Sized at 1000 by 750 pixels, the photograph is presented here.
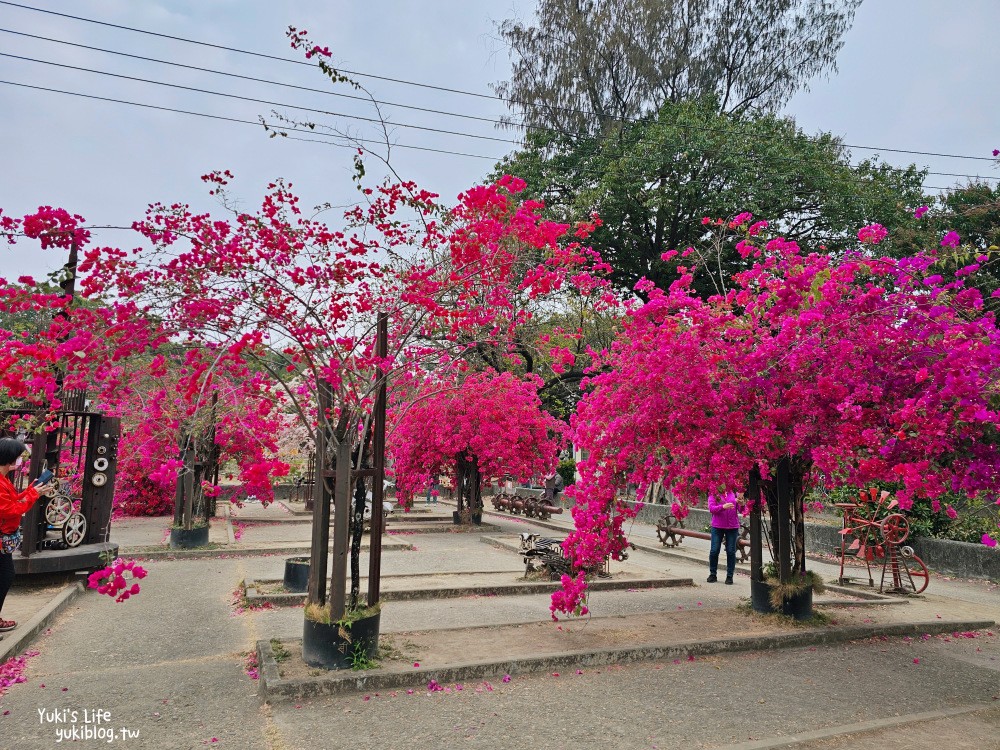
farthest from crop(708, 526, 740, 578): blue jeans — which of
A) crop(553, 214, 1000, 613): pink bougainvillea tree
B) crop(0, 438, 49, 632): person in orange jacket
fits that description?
crop(0, 438, 49, 632): person in orange jacket

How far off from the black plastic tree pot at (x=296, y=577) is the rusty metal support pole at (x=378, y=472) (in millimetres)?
3153

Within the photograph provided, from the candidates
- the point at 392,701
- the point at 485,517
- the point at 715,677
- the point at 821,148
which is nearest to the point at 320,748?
the point at 392,701

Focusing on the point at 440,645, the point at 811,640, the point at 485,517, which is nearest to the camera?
the point at 440,645

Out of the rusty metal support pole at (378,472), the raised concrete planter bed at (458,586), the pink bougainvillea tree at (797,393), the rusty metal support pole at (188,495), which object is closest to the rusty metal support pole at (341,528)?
the rusty metal support pole at (378,472)

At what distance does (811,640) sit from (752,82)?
19711 mm

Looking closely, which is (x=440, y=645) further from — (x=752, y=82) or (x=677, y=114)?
(x=752, y=82)

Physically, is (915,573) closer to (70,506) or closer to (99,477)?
(99,477)

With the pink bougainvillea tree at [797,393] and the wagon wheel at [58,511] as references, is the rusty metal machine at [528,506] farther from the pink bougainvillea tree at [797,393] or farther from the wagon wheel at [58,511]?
the wagon wheel at [58,511]

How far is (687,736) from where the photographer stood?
4379mm

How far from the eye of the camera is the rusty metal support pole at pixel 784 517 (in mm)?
7250

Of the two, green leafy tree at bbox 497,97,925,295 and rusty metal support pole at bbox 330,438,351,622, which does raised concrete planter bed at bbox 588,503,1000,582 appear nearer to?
green leafy tree at bbox 497,97,925,295

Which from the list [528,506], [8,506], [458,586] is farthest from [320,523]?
[528,506]

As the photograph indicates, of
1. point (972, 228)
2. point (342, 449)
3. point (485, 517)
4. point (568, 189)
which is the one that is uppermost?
point (568, 189)

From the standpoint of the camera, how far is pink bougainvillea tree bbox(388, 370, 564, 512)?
15609mm
